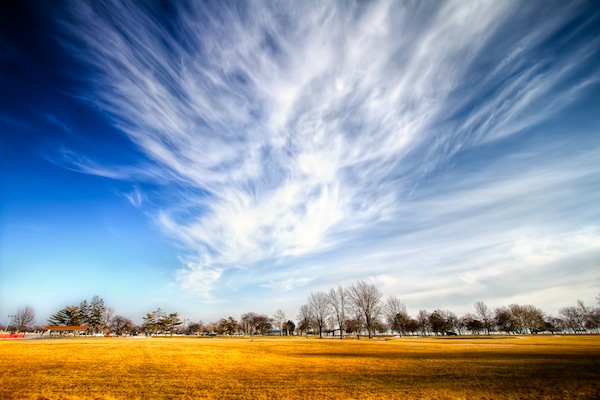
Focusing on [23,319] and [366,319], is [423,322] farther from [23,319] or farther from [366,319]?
[23,319]

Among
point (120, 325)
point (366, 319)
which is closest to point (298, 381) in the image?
point (366, 319)

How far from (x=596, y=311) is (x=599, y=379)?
173 m

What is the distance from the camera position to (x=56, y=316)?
117m

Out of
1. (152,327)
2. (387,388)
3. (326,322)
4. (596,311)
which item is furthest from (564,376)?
(596,311)

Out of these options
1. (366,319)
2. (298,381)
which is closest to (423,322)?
(366,319)

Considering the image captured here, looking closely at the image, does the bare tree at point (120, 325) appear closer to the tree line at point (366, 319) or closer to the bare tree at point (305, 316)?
the tree line at point (366, 319)

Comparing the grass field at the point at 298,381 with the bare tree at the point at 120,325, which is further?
the bare tree at the point at 120,325

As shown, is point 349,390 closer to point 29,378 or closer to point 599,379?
point 599,379

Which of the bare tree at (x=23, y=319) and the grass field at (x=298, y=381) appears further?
the bare tree at (x=23, y=319)

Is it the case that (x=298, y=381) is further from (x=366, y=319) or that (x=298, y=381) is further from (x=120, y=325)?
(x=120, y=325)

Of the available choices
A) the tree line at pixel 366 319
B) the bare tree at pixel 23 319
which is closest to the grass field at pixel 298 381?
the tree line at pixel 366 319

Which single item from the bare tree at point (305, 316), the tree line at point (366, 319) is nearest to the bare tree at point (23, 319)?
the tree line at point (366, 319)

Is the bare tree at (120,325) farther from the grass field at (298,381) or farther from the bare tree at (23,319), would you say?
the grass field at (298,381)

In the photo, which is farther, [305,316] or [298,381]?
[305,316]
